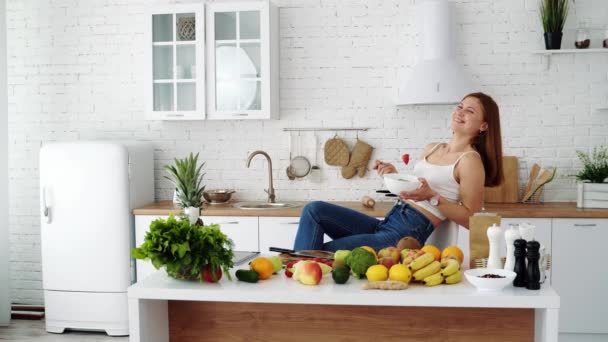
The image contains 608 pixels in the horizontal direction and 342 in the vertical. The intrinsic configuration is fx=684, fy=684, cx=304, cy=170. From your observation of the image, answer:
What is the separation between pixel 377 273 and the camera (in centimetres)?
242

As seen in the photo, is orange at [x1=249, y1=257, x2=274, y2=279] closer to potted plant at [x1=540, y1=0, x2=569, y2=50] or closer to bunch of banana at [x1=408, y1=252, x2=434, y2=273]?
bunch of banana at [x1=408, y1=252, x2=434, y2=273]

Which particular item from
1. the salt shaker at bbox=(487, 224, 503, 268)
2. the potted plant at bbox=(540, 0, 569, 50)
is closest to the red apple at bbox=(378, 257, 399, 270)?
the salt shaker at bbox=(487, 224, 503, 268)

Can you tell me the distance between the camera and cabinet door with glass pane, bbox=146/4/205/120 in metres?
5.26

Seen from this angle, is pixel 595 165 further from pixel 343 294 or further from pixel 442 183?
pixel 343 294

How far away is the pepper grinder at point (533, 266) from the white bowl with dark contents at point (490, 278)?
60 millimetres

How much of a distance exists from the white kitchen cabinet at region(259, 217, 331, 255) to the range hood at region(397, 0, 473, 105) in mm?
1267

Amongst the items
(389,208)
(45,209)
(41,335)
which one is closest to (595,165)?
(389,208)

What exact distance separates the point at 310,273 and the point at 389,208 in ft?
8.74

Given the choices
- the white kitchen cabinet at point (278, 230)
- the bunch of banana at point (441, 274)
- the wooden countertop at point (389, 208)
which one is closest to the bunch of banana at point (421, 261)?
the bunch of banana at point (441, 274)

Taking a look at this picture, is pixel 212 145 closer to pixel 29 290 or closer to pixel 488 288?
pixel 29 290

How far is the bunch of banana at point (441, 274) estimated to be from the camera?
2.40m

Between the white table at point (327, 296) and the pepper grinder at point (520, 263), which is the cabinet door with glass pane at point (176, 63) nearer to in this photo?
the white table at point (327, 296)

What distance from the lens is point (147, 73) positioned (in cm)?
537

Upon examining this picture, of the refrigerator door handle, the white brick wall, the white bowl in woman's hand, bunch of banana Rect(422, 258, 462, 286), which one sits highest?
the white brick wall
